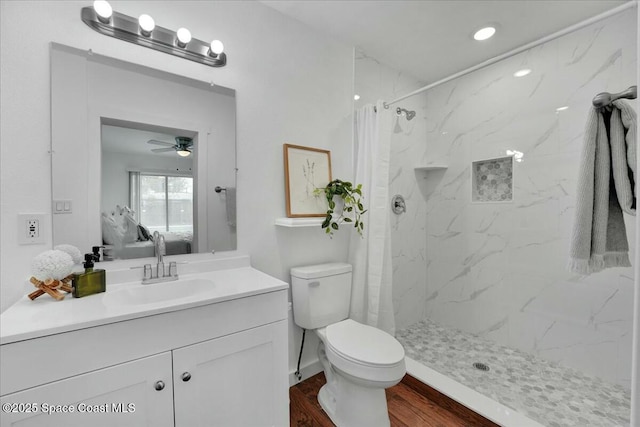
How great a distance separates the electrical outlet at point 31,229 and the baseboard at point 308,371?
1.55m

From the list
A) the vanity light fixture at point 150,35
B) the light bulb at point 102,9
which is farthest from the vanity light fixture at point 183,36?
the light bulb at point 102,9

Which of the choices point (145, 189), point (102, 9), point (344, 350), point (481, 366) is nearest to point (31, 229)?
point (145, 189)

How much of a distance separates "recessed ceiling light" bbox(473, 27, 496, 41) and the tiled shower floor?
2.47m

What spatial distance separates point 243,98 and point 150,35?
0.52m

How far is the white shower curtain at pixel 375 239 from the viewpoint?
1972 millimetres

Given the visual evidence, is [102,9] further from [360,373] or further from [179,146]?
[360,373]

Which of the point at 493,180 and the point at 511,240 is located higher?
the point at 493,180

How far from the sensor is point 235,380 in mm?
1181

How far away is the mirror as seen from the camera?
123cm

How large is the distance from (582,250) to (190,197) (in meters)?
1.80

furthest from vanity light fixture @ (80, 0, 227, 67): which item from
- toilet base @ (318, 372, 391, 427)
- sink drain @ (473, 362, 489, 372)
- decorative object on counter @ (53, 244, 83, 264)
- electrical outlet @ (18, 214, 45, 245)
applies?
sink drain @ (473, 362, 489, 372)

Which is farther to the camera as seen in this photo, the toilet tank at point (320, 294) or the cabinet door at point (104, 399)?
the toilet tank at point (320, 294)

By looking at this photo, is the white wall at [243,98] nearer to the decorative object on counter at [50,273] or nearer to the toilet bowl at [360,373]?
the decorative object on counter at [50,273]

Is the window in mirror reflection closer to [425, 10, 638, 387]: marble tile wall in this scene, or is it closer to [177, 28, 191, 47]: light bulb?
[177, 28, 191, 47]: light bulb
